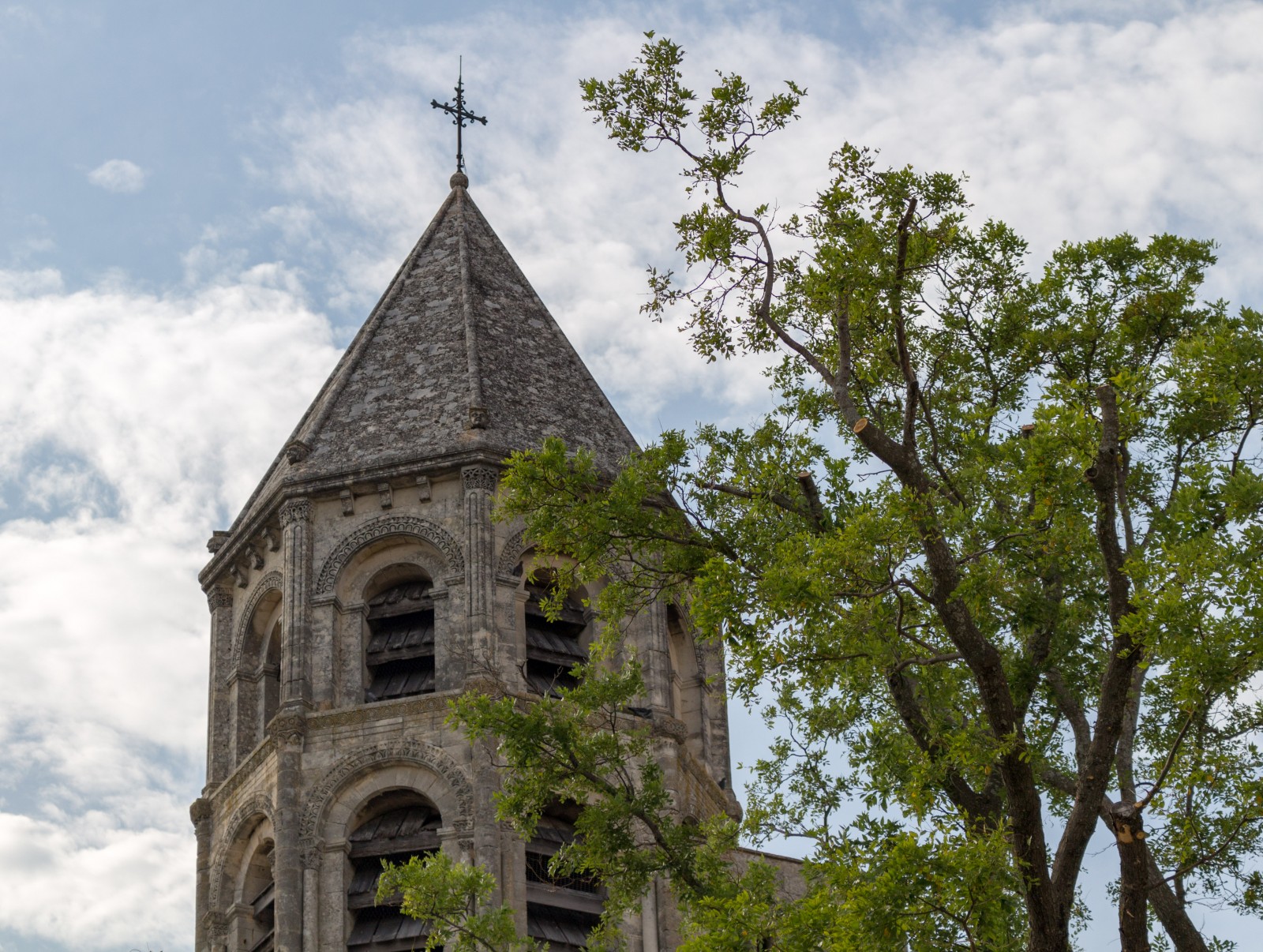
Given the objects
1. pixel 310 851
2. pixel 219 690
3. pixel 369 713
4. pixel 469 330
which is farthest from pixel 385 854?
pixel 469 330

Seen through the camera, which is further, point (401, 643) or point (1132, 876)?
point (401, 643)

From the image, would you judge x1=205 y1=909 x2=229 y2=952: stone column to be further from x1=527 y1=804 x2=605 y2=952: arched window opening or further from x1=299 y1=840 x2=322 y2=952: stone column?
x1=527 y1=804 x2=605 y2=952: arched window opening

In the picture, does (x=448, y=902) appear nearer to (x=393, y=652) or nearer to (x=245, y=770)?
(x=393, y=652)

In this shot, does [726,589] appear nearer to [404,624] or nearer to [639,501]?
[639,501]

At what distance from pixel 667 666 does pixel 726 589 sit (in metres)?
11.7

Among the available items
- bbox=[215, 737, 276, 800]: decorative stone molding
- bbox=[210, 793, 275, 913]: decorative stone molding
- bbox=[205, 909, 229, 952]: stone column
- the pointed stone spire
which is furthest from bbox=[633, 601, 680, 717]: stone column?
bbox=[205, 909, 229, 952]: stone column

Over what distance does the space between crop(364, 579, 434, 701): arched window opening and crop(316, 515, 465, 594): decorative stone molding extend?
0.58m

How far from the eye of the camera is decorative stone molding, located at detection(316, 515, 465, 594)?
92.4ft

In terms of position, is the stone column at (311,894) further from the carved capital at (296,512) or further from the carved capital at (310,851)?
the carved capital at (296,512)

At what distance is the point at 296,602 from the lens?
1105 inches

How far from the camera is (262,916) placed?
88.5 ft

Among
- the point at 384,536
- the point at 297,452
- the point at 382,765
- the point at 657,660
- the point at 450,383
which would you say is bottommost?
the point at 382,765

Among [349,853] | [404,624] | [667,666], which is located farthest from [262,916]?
[667,666]

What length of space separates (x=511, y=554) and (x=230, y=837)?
4821mm
